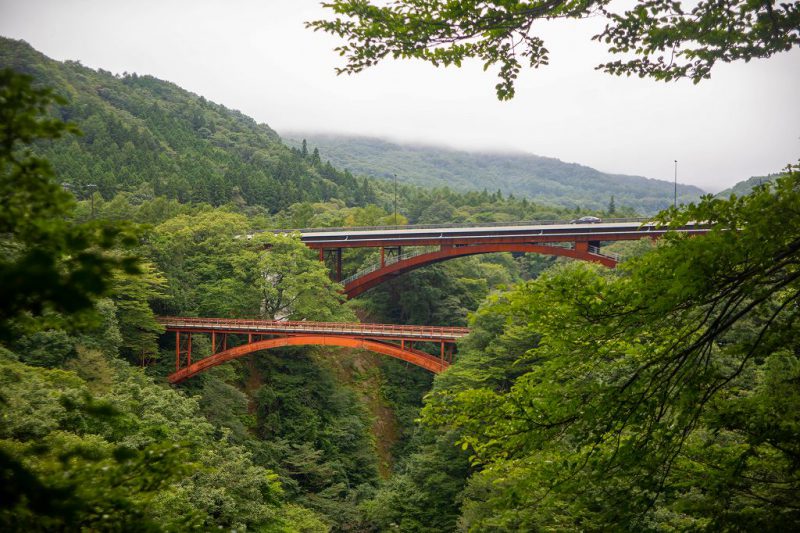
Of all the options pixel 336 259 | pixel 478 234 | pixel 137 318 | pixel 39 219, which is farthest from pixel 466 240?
pixel 39 219

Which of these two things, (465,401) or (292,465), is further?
(292,465)

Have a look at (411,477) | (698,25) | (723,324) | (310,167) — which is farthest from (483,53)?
(310,167)

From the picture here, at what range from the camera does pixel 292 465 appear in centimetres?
2098

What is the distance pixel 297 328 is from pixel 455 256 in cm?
1050

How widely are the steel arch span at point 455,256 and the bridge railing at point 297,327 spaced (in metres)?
7.24

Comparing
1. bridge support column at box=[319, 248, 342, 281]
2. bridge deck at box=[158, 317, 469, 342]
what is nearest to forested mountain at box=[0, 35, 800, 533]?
bridge deck at box=[158, 317, 469, 342]

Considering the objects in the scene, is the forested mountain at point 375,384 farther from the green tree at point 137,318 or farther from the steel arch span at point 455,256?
the steel arch span at point 455,256

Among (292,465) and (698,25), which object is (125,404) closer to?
(292,465)

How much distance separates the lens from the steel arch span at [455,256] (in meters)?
26.7

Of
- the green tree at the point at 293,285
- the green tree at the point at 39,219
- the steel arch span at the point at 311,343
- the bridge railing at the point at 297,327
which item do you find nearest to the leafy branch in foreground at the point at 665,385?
the green tree at the point at 39,219

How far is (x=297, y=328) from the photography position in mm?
22250

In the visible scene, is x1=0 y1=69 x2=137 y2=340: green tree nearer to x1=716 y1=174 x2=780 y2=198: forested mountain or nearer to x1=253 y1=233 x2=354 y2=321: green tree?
x1=716 y1=174 x2=780 y2=198: forested mountain

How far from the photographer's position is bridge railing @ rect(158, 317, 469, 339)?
21562 mm

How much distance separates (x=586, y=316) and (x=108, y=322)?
659 inches
